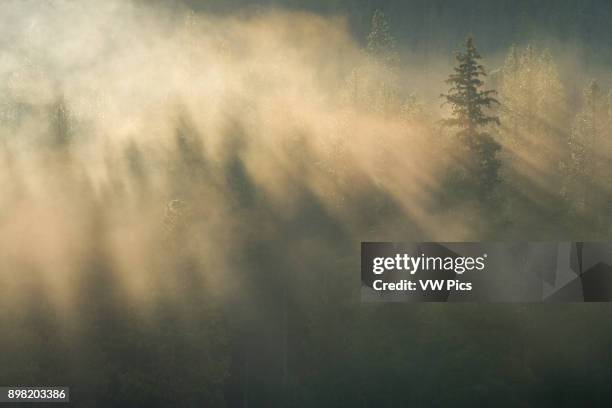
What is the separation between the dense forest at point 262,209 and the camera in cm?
4284

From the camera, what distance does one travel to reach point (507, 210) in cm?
5403

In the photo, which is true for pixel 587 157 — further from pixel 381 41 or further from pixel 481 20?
pixel 481 20

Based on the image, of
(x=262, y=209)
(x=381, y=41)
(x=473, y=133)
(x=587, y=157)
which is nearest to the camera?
(x=473, y=133)

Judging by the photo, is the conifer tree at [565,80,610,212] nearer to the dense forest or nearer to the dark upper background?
the dense forest

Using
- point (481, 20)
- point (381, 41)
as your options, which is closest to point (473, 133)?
point (381, 41)

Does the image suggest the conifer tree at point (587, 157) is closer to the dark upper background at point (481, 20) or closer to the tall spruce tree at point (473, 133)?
the tall spruce tree at point (473, 133)

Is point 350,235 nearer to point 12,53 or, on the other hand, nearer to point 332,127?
point 332,127

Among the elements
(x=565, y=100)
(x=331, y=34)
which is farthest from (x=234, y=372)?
(x=331, y=34)

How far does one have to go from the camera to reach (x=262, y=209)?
56781 mm

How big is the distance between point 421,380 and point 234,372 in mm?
11856

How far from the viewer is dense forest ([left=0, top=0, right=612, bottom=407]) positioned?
42844 millimetres

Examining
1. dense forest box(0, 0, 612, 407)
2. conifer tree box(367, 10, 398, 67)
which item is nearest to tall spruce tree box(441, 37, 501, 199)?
dense forest box(0, 0, 612, 407)

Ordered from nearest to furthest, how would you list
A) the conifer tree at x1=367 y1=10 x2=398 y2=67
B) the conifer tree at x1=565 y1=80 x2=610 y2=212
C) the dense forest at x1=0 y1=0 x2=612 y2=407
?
the dense forest at x1=0 y1=0 x2=612 y2=407, the conifer tree at x1=565 y1=80 x2=610 y2=212, the conifer tree at x1=367 y1=10 x2=398 y2=67

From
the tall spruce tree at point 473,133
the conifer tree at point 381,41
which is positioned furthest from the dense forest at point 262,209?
the conifer tree at point 381,41
